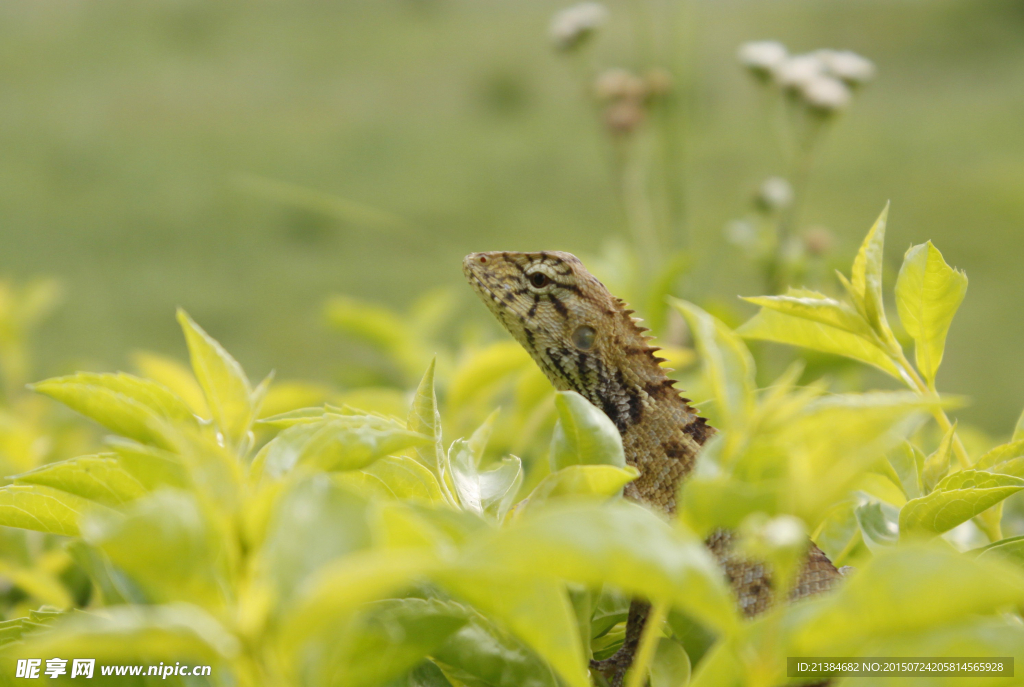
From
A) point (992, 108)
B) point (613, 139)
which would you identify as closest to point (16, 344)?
point (613, 139)

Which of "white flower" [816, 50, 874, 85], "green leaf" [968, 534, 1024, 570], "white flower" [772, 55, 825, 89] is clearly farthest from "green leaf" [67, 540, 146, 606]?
"white flower" [816, 50, 874, 85]

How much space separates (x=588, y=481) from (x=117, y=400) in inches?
12.9

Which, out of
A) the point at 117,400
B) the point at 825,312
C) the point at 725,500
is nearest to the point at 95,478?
the point at 117,400

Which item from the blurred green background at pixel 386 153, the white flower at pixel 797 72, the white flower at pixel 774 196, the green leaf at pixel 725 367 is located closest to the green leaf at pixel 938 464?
the green leaf at pixel 725 367

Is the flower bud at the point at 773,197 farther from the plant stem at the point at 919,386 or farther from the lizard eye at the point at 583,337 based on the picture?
the plant stem at the point at 919,386

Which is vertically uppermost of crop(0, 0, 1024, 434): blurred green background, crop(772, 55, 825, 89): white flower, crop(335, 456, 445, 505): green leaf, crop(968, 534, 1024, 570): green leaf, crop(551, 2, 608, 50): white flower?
crop(551, 2, 608, 50): white flower

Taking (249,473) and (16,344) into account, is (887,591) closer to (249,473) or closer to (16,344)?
(249,473)

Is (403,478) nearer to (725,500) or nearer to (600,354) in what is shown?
(725,500)

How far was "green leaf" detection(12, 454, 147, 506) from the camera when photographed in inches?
22.8

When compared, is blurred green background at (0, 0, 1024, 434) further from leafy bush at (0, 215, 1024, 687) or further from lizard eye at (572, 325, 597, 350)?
leafy bush at (0, 215, 1024, 687)

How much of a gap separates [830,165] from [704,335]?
239 inches

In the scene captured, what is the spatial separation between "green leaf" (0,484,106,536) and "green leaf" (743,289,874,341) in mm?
574

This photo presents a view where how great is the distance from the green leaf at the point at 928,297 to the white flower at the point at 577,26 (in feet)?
6.59

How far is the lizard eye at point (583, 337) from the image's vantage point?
4.76 feet
